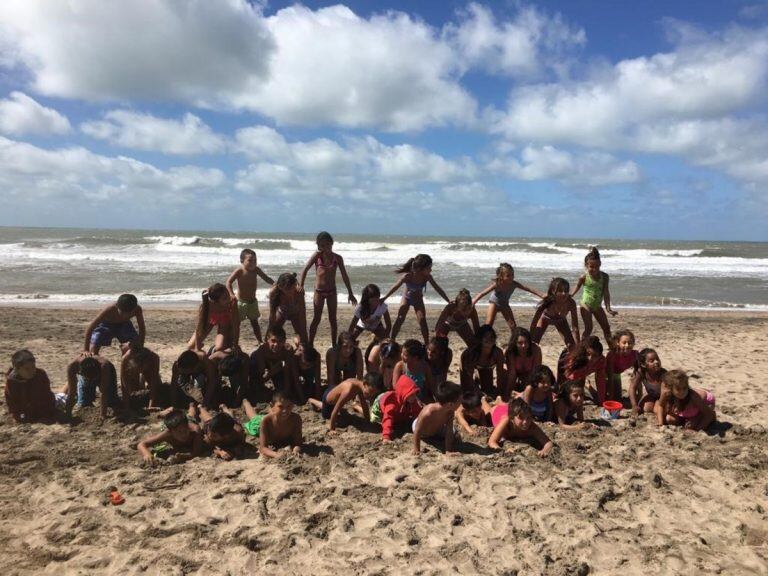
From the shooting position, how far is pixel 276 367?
5.99 metres

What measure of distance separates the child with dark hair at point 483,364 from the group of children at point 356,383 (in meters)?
0.01

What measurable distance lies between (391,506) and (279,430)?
4.64 ft

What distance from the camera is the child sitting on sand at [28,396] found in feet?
16.7

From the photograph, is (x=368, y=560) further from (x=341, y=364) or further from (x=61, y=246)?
(x=61, y=246)

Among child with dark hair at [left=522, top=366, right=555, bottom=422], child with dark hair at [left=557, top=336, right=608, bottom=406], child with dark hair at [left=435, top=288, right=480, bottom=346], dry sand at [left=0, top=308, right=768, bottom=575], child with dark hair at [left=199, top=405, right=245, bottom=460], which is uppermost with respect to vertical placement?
child with dark hair at [left=435, top=288, right=480, bottom=346]

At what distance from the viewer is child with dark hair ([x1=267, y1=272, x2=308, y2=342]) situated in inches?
265

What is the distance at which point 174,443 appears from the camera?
461cm

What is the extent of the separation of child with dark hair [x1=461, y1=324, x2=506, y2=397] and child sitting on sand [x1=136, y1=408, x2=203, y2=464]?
299 centimetres

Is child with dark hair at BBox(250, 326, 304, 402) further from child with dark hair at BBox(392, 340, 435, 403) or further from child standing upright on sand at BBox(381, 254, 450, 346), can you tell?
child standing upright on sand at BBox(381, 254, 450, 346)

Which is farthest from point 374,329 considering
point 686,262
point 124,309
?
point 686,262

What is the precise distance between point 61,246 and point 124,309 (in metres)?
38.7

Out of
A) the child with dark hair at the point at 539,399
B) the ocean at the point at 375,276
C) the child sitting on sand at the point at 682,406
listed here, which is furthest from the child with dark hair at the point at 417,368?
the ocean at the point at 375,276

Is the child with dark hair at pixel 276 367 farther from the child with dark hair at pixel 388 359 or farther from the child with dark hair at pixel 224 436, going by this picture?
the child with dark hair at pixel 224 436

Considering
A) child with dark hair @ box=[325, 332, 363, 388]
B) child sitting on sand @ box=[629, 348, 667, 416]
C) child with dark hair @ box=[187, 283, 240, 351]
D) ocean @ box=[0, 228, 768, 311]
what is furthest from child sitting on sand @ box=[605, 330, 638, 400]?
ocean @ box=[0, 228, 768, 311]
